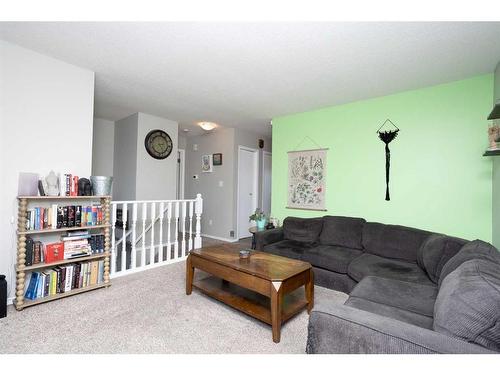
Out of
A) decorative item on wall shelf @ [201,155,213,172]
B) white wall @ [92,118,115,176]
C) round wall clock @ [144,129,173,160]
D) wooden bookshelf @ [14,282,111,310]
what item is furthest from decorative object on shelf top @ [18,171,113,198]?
decorative item on wall shelf @ [201,155,213,172]

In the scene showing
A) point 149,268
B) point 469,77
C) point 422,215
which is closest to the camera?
point 469,77

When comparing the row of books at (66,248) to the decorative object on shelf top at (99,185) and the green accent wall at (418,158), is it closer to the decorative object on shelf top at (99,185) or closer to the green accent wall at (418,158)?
the decorative object on shelf top at (99,185)

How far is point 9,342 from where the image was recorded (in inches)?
62.7

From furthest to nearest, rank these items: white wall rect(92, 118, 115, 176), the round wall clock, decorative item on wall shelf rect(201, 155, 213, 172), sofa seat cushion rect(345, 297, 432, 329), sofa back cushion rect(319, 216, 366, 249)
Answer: decorative item on wall shelf rect(201, 155, 213, 172), white wall rect(92, 118, 115, 176), the round wall clock, sofa back cushion rect(319, 216, 366, 249), sofa seat cushion rect(345, 297, 432, 329)

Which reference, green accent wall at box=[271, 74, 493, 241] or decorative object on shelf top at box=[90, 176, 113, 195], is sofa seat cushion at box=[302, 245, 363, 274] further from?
decorative object on shelf top at box=[90, 176, 113, 195]

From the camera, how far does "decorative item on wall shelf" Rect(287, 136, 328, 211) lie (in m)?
3.54

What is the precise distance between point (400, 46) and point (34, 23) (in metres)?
2.90

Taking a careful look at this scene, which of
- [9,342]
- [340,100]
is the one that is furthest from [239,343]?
[340,100]

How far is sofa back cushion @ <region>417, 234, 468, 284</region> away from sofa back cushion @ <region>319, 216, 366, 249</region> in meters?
0.79

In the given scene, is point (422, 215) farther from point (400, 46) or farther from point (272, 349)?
point (272, 349)

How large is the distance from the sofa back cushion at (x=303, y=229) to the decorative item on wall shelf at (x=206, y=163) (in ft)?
8.23

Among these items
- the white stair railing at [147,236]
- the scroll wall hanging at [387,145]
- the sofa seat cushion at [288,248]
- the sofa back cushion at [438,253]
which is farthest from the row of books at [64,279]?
the scroll wall hanging at [387,145]

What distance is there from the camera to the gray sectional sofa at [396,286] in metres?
0.96
